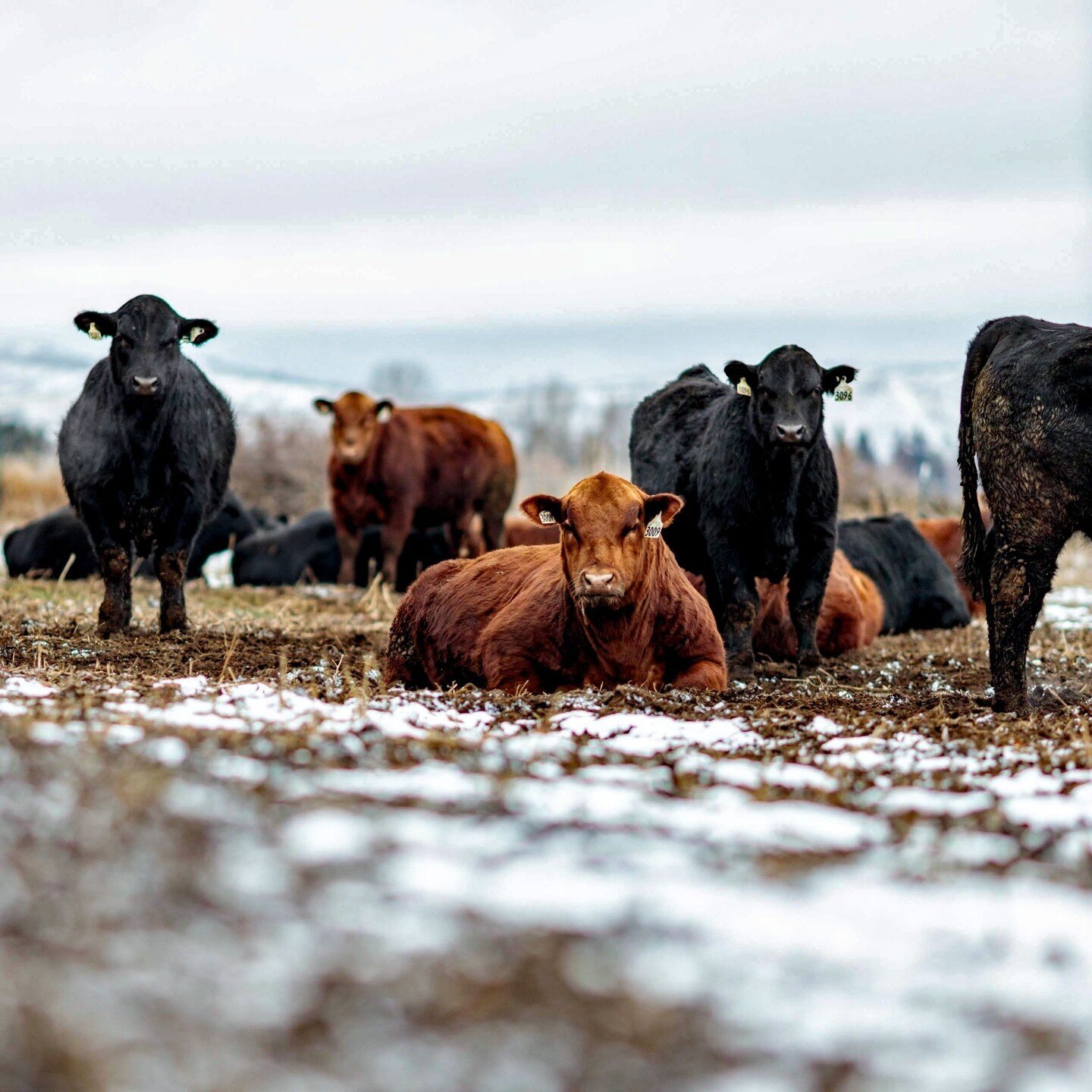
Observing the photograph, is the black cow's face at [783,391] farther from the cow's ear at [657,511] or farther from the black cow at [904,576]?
the black cow at [904,576]

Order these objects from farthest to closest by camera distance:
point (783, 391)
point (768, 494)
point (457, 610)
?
point (768, 494)
point (783, 391)
point (457, 610)

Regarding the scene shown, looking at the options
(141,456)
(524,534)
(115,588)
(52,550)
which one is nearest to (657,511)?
(141,456)

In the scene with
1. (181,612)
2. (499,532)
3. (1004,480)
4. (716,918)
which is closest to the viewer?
(716,918)

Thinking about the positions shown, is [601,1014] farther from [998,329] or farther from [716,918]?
[998,329]

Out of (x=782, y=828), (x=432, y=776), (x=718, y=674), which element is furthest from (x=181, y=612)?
(x=782, y=828)

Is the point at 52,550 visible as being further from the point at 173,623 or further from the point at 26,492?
the point at 26,492

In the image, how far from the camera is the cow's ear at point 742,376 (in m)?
8.78

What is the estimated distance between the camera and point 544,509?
23.6ft

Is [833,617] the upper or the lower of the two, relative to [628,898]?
lower

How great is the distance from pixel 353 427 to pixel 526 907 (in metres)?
14.1

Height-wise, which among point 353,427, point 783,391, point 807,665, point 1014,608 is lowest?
point 807,665

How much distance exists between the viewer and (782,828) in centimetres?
365

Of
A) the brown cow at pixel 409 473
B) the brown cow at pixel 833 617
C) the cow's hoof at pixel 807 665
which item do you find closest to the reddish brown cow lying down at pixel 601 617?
the cow's hoof at pixel 807 665

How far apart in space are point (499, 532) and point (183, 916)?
1611cm
